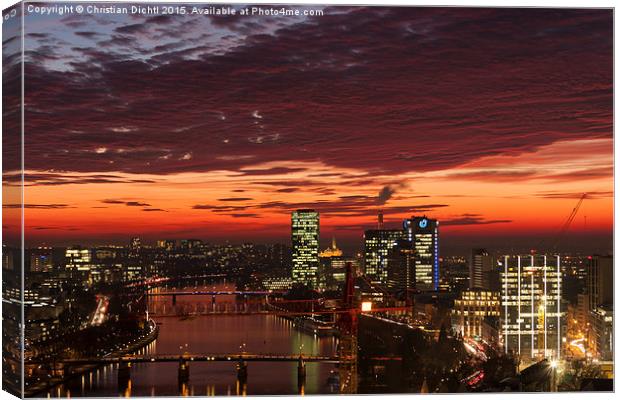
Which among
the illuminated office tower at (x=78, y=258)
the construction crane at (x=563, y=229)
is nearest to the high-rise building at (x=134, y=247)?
the illuminated office tower at (x=78, y=258)

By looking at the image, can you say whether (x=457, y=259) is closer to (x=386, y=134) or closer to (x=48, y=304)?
(x=386, y=134)

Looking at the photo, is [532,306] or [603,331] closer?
[603,331]

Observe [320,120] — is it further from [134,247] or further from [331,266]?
[134,247]

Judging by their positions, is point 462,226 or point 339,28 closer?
point 339,28

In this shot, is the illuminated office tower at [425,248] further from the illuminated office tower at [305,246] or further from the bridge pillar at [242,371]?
the bridge pillar at [242,371]

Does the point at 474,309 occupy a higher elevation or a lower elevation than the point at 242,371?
higher

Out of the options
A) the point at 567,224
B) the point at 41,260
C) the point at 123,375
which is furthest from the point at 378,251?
the point at 41,260

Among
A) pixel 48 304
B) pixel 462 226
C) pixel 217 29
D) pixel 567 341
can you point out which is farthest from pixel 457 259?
pixel 48 304
